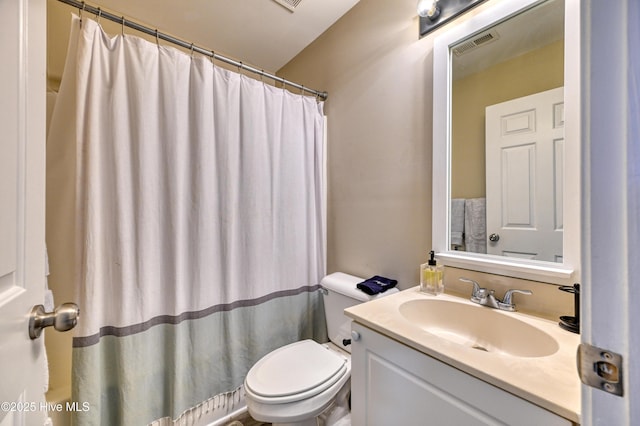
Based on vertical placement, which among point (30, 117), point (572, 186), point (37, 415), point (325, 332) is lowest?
point (325, 332)

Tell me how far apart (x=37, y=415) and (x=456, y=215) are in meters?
1.43

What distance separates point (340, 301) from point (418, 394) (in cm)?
76

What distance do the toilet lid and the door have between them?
2.34 ft

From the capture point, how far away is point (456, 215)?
117 cm

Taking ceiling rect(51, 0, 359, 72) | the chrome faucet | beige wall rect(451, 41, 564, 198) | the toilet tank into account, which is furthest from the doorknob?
ceiling rect(51, 0, 359, 72)

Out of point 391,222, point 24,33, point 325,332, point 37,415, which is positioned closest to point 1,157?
point 24,33

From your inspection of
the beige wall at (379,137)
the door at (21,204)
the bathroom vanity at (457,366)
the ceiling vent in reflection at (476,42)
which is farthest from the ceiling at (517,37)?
the door at (21,204)

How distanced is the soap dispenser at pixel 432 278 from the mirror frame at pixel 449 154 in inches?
3.3

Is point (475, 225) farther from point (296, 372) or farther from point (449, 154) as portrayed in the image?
point (296, 372)

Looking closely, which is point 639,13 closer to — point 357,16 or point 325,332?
point 357,16

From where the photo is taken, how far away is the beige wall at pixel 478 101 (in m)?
0.97

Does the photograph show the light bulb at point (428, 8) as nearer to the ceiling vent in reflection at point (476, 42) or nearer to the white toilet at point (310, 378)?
the ceiling vent in reflection at point (476, 42)

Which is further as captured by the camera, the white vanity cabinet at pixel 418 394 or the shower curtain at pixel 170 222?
the shower curtain at pixel 170 222

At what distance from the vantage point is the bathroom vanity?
0.55m
